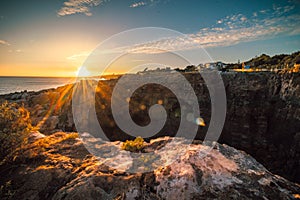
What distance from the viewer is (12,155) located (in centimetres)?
436

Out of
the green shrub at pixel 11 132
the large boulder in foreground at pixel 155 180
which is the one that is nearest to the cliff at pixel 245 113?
the green shrub at pixel 11 132

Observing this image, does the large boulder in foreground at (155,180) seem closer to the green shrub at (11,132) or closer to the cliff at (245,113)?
the green shrub at (11,132)

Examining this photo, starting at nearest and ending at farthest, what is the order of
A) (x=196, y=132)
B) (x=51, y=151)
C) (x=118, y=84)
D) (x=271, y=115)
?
(x=51, y=151) < (x=271, y=115) < (x=196, y=132) < (x=118, y=84)

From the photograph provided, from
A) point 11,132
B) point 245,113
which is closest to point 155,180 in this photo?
point 11,132

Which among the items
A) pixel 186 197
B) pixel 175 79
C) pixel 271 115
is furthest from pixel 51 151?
pixel 175 79

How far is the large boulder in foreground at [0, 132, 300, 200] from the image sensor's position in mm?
3330

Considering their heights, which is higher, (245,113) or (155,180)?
(155,180)

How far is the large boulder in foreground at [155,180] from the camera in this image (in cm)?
333

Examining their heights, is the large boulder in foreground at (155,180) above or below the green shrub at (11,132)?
below

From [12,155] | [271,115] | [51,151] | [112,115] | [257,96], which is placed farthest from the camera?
[112,115]

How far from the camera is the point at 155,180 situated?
3773mm

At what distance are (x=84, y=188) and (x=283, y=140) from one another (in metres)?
16.4

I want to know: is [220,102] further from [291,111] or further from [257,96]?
[291,111]

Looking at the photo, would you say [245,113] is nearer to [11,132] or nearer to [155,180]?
[155,180]
